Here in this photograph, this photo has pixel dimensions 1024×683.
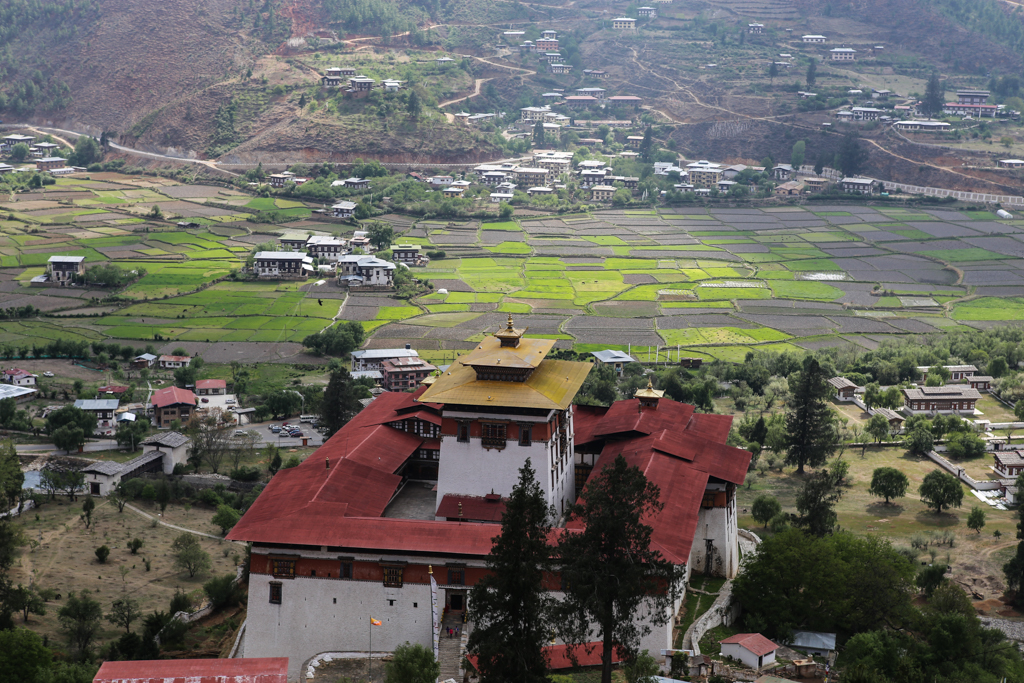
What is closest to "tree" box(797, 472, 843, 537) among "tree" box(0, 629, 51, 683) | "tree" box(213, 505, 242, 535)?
"tree" box(213, 505, 242, 535)

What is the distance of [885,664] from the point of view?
3575 cm

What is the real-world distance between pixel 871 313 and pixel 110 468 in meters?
67.9

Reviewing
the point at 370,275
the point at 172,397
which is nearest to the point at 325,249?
the point at 370,275

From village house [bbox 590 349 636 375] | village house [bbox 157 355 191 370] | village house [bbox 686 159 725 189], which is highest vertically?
village house [bbox 686 159 725 189]

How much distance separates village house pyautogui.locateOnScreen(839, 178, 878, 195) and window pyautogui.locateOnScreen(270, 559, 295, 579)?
410ft

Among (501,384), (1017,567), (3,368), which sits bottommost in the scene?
(3,368)

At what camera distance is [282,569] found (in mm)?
37406

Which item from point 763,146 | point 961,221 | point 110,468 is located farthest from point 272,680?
point 763,146

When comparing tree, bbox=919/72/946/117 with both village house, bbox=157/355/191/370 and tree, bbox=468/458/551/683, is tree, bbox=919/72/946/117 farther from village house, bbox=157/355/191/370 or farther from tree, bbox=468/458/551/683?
tree, bbox=468/458/551/683

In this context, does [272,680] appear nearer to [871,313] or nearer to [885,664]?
[885,664]

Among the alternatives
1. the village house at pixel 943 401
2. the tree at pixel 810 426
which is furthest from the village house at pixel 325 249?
the tree at pixel 810 426

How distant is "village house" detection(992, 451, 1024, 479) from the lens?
5884 cm

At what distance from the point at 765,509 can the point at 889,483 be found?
8431mm

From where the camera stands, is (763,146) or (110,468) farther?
(763,146)
